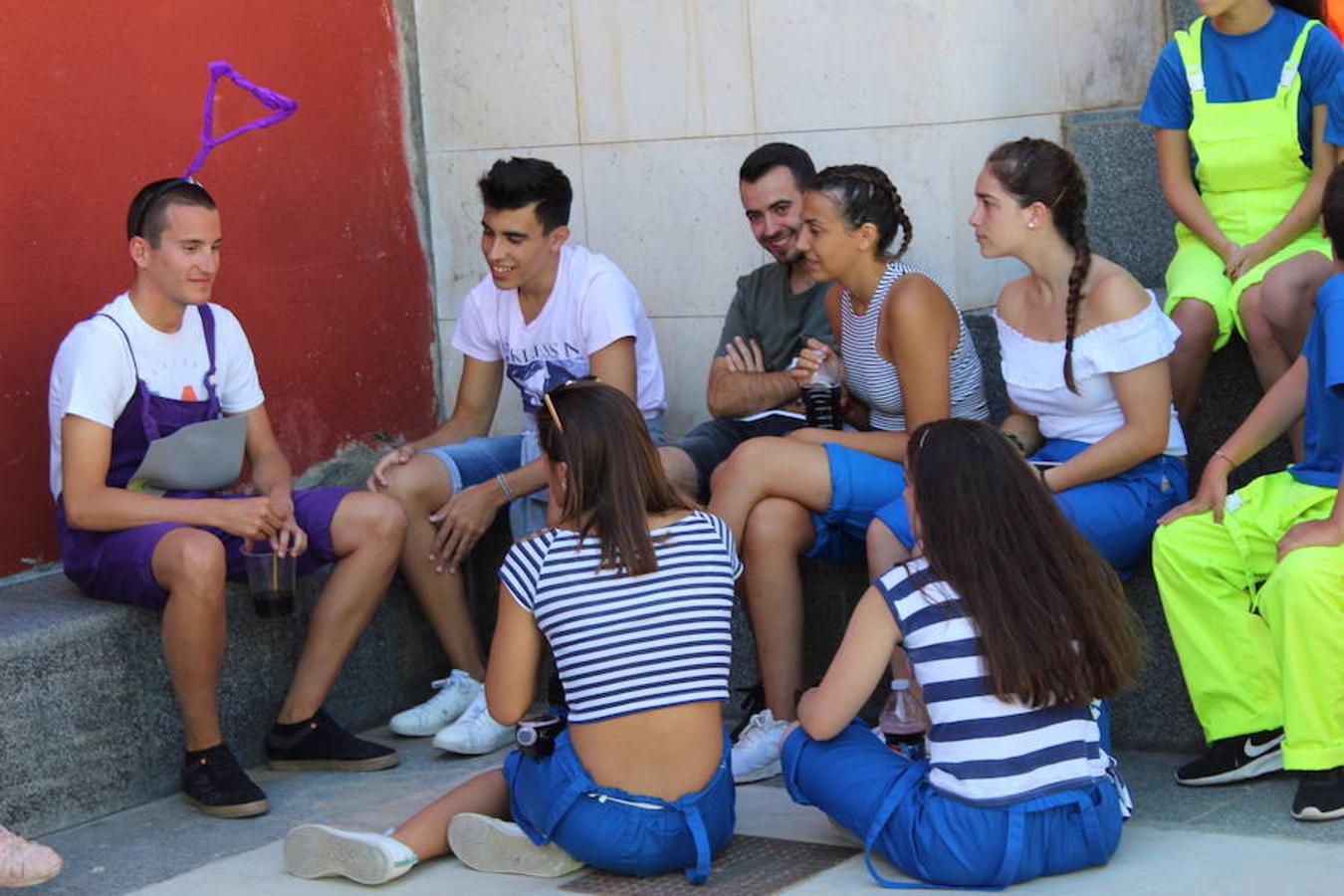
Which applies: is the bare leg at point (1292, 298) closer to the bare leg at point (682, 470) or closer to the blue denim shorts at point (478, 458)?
the bare leg at point (682, 470)

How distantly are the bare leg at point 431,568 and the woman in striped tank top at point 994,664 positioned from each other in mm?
1900

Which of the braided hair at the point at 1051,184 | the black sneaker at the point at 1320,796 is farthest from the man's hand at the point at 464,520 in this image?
the black sneaker at the point at 1320,796

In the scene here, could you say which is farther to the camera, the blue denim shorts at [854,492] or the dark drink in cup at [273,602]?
the dark drink in cup at [273,602]

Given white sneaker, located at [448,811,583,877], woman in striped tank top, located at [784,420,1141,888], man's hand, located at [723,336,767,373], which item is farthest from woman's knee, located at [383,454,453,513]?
woman in striped tank top, located at [784,420,1141,888]

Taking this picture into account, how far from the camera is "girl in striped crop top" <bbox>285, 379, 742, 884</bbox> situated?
3939 millimetres

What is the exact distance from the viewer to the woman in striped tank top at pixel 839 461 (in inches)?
188

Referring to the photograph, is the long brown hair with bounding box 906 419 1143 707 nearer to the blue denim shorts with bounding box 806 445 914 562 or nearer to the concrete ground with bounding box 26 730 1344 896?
the concrete ground with bounding box 26 730 1344 896

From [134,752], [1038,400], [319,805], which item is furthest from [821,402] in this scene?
[134,752]

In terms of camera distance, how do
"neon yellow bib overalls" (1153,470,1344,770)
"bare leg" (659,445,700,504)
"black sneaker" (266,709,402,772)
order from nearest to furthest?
"neon yellow bib overalls" (1153,470,1344,770), "black sneaker" (266,709,402,772), "bare leg" (659,445,700,504)

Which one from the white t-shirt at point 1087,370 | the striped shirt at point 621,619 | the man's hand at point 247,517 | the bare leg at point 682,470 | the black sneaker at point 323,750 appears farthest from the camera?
the bare leg at point 682,470

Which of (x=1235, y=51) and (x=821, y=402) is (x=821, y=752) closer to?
(x=821, y=402)

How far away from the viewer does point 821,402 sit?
5176mm

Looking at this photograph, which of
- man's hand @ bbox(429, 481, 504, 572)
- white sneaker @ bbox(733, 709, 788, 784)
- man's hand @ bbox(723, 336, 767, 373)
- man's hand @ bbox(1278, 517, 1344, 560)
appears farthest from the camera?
man's hand @ bbox(723, 336, 767, 373)

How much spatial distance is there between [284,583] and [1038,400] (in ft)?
6.33
